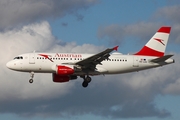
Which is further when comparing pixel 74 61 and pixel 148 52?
pixel 148 52

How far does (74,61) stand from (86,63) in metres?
2.04

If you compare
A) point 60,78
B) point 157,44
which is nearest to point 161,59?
point 157,44

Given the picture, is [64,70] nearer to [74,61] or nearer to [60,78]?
[74,61]

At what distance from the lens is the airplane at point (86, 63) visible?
9175cm

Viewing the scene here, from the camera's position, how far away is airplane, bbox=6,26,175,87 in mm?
91750

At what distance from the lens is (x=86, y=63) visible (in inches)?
3654

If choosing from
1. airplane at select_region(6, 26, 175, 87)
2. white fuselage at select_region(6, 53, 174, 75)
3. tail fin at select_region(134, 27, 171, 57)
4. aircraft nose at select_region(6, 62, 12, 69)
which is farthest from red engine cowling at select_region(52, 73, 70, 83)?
tail fin at select_region(134, 27, 171, 57)

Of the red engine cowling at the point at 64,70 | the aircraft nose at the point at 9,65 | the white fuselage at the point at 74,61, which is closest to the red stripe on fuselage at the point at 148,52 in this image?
the white fuselage at the point at 74,61

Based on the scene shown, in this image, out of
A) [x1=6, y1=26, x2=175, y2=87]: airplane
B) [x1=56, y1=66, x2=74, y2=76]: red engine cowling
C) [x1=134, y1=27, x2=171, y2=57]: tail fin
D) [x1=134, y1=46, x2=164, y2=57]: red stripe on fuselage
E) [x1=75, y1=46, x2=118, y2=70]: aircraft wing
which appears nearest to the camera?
[x1=75, y1=46, x2=118, y2=70]: aircraft wing

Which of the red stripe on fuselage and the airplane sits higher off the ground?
the red stripe on fuselage

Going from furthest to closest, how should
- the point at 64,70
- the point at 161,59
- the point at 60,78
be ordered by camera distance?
the point at 60,78, the point at 161,59, the point at 64,70

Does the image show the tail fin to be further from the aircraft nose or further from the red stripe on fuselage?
the aircraft nose

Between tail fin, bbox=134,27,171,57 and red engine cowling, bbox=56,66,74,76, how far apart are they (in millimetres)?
12735

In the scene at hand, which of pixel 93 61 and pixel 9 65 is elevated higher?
pixel 93 61
